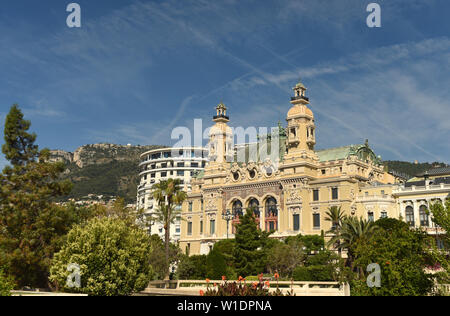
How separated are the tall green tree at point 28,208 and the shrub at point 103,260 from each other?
852cm

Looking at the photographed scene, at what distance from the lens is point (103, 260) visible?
40062mm

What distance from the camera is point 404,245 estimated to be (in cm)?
3106

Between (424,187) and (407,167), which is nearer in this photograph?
Result: (424,187)

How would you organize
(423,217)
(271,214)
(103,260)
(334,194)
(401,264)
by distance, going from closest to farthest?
(401,264) < (103,260) < (423,217) < (334,194) < (271,214)

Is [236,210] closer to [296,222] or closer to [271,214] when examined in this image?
[271,214]

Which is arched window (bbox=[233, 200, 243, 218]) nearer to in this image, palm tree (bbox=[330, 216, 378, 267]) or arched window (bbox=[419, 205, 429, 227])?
arched window (bbox=[419, 205, 429, 227])

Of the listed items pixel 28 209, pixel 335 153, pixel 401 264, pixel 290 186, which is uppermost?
pixel 335 153

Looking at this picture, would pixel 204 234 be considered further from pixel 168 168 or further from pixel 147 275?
pixel 168 168

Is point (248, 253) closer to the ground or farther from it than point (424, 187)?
closer to the ground

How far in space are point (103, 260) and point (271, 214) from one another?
4978 cm

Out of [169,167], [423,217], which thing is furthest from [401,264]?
[169,167]

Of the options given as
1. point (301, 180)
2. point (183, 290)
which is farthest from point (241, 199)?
point (183, 290)

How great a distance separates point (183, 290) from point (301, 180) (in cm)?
3794

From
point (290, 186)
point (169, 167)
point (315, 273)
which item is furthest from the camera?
point (169, 167)
